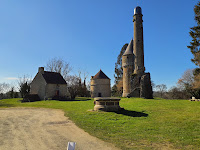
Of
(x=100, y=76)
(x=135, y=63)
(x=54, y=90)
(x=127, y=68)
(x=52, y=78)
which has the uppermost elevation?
(x=135, y=63)

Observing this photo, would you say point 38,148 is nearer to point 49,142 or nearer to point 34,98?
point 49,142

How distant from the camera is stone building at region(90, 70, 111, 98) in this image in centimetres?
3919

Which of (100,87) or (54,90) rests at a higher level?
(100,87)

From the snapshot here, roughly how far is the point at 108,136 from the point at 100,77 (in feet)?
107

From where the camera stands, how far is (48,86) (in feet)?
113

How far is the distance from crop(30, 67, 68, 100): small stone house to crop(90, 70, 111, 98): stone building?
24.4ft

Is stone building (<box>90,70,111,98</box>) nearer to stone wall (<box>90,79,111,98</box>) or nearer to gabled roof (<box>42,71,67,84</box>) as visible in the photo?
stone wall (<box>90,79,111,98</box>)

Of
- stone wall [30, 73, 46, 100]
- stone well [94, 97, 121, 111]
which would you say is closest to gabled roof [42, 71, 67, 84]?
stone wall [30, 73, 46, 100]

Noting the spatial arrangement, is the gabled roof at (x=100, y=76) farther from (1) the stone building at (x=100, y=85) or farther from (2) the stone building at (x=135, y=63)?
(2) the stone building at (x=135, y=63)

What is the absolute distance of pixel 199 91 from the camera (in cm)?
2606

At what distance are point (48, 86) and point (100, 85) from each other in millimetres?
12623

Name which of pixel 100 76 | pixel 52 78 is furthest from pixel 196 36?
pixel 52 78

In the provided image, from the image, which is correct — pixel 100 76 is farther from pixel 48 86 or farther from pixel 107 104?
pixel 107 104

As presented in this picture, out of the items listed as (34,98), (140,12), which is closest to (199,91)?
(140,12)
